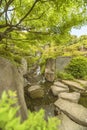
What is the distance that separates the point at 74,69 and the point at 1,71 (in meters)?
6.77

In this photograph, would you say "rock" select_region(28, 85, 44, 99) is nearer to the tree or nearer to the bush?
the tree

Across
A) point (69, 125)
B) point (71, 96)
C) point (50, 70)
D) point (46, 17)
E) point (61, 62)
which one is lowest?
point (69, 125)

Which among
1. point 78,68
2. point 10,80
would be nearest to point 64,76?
point 78,68

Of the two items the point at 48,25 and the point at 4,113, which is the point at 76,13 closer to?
the point at 48,25

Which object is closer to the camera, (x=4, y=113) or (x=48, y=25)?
(x=4, y=113)

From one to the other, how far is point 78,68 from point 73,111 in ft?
16.7

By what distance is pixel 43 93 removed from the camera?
753cm

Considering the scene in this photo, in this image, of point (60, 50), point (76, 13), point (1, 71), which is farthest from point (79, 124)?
point (60, 50)

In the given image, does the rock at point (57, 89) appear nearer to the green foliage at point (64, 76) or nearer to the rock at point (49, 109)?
the rock at point (49, 109)

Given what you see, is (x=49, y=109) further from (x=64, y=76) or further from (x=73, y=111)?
(x=64, y=76)

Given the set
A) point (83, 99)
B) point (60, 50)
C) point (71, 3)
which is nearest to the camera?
point (71, 3)

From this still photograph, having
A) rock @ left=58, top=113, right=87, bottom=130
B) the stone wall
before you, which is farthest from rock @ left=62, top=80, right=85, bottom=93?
rock @ left=58, top=113, right=87, bottom=130

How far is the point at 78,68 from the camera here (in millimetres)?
10836

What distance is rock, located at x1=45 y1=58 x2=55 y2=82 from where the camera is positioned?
9.06 meters
